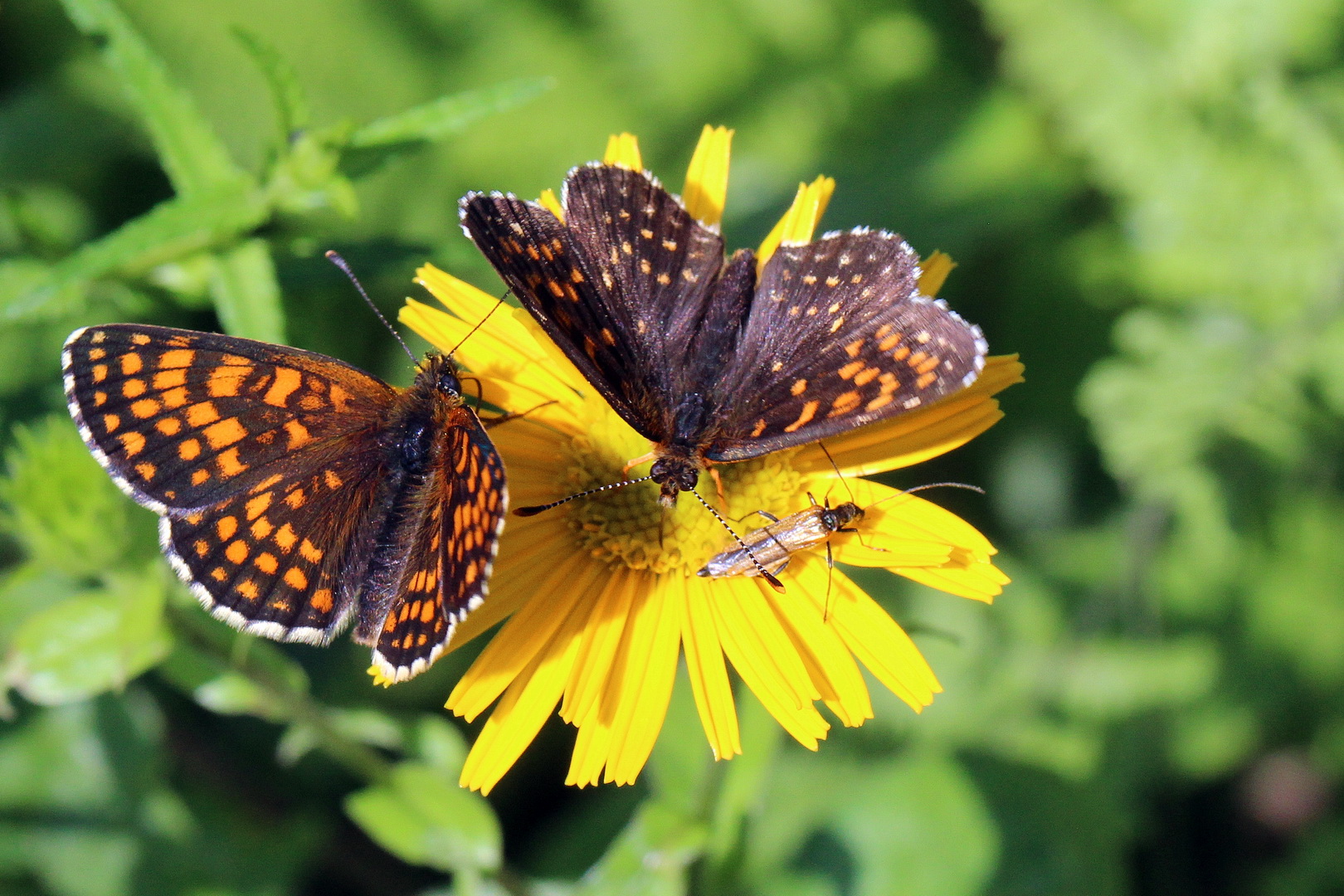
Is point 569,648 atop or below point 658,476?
below

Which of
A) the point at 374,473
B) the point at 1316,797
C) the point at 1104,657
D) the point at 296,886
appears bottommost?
the point at 1316,797

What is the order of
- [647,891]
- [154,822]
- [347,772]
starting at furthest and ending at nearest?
1. [347,772]
2. [154,822]
3. [647,891]

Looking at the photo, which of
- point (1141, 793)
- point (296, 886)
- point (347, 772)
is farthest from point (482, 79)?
point (1141, 793)

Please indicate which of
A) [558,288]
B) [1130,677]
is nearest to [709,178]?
[558,288]

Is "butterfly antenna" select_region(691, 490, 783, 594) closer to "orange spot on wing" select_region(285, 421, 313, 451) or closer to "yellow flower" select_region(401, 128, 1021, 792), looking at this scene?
"yellow flower" select_region(401, 128, 1021, 792)

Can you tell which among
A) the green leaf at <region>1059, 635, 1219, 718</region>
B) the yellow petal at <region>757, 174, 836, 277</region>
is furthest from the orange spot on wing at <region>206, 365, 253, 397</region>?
the green leaf at <region>1059, 635, 1219, 718</region>

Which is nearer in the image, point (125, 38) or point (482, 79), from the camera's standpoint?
point (125, 38)

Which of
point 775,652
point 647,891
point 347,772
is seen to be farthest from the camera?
point 347,772

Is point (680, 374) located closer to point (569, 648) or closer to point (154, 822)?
point (569, 648)
